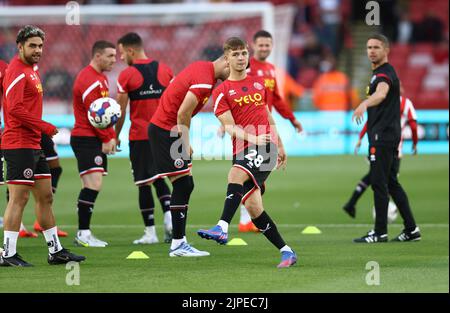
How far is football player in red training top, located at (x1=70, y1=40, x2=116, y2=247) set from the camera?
11.4 m

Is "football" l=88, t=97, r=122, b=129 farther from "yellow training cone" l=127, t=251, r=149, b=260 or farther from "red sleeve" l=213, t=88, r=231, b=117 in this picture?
"red sleeve" l=213, t=88, r=231, b=117

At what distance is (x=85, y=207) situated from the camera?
11539mm

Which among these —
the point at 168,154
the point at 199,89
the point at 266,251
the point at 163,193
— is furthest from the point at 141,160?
the point at 266,251

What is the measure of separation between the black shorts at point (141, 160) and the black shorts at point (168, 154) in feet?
3.66

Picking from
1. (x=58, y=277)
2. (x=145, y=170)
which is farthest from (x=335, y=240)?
(x=58, y=277)

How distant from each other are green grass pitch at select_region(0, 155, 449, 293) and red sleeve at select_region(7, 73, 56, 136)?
4.53ft

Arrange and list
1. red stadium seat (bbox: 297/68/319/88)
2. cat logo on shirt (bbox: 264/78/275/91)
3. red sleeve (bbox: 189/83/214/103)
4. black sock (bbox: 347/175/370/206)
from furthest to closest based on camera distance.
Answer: red stadium seat (bbox: 297/68/319/88) → black sock (bbox: 347/175/370/206) → cat logo on shirt (bbox: 264/78/275/91) → red sleeve (bbox: 189/83/214/103)

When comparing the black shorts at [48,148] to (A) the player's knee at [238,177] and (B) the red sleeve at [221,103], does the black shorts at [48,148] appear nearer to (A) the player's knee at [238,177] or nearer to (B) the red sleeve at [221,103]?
(B) the red sleeve at [221,103]

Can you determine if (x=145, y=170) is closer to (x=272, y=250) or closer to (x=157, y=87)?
(x=157, y=87)

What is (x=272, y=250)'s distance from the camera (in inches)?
422

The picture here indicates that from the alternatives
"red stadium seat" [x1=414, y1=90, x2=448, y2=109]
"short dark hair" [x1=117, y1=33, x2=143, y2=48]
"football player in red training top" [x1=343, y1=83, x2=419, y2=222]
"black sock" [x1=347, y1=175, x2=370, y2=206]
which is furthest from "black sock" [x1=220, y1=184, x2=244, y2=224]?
"red stadium seat" [x1=414, y1=90, x2=448, y2=109]

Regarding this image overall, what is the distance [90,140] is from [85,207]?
0.80m

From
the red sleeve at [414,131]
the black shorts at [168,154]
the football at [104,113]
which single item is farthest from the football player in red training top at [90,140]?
the red sleeve at [414,131]

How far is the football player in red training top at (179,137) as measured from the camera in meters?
10.1
